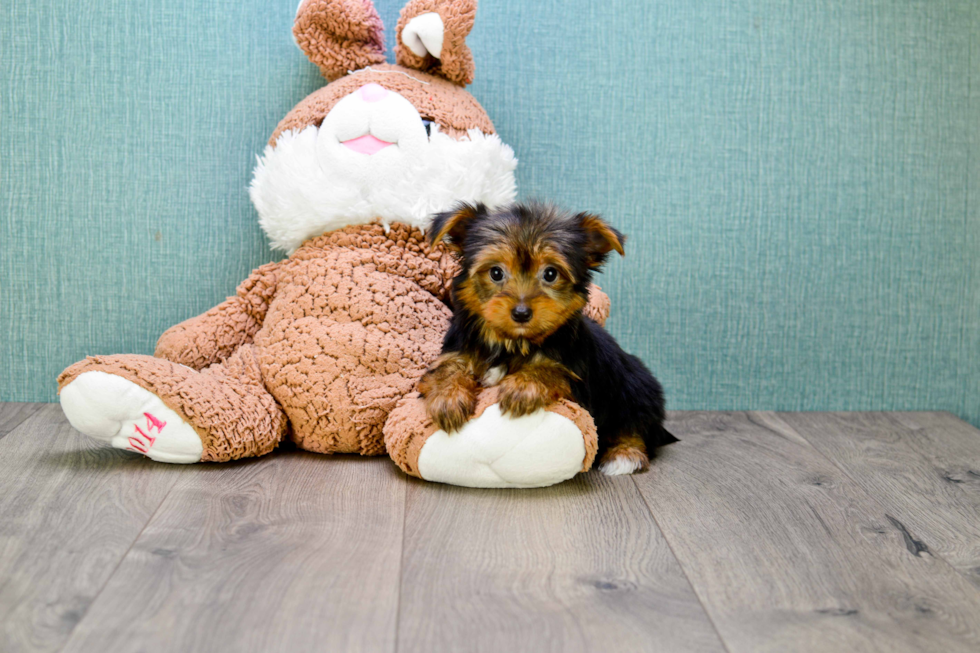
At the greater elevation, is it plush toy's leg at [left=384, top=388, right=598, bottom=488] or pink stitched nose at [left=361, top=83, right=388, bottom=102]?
pink stitched nose at [left=361, top=83, right=388, bottom=102]

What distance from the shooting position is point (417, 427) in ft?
6.85

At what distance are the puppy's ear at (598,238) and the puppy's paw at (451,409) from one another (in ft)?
1.60

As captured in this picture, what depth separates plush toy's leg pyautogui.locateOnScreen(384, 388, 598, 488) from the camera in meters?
2.01

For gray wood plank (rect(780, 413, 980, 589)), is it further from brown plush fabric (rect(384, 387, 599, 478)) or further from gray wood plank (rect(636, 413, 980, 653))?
brown plush fabric (rect(384, 387, 599, 478))

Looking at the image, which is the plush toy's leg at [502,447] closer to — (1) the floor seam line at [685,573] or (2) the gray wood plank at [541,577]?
(2) the gray wood plank at [541,577]

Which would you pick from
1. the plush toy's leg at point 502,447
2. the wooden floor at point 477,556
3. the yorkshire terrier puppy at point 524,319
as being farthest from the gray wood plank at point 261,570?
the yorkshire terrier puppy at point 524,319

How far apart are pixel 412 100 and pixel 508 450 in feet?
3.80

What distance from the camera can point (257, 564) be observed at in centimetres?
163

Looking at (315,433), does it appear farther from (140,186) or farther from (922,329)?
(922,329)

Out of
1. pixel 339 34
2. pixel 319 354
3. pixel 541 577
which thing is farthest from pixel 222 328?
pixel 541 577

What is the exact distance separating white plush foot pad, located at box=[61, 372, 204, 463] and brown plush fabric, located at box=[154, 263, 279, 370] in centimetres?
34

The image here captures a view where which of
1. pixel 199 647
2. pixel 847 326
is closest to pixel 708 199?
pixel 847 326

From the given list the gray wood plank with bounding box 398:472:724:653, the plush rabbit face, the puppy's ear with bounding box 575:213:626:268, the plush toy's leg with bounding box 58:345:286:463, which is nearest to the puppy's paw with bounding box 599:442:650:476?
the gray wood plank with bounding box 398:472:724:653

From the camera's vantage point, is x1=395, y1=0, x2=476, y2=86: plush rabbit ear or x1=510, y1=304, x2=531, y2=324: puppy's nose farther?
x1=395, y1=0, x2=476, y2=86: plush rabbit ear
